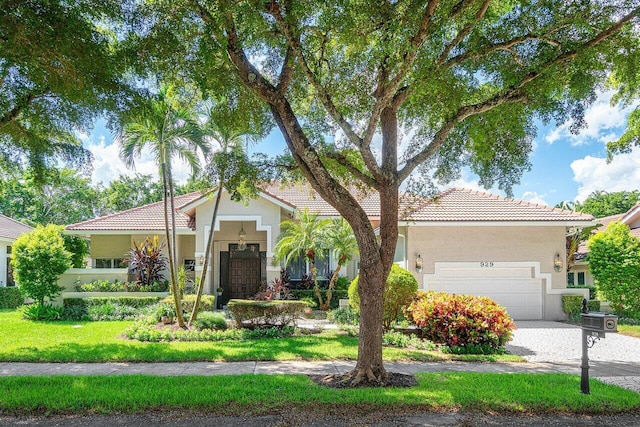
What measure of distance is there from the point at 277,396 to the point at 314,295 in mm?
12752

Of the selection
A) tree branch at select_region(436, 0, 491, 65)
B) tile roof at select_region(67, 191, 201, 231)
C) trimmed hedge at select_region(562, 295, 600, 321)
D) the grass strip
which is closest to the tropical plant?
tile roof at select_region(67, 191, 201, 231)

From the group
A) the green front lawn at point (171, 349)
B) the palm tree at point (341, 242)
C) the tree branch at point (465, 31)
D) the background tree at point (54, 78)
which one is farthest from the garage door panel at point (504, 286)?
the background tree at point (54, 78)

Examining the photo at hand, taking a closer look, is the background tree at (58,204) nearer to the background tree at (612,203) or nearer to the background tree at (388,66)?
the background tree at (388,66)

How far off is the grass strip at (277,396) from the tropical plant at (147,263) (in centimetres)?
1117

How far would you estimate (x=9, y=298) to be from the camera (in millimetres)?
22719

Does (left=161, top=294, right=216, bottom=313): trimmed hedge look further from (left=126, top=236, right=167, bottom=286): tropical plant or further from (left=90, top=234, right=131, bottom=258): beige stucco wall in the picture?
(left=90, top=234, right=131, bottom=258): beige stucco wall

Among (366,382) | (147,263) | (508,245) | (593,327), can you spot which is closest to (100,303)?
(147,263)

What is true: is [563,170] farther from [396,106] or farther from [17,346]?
[17,346]

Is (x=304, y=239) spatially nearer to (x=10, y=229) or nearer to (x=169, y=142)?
(x=169, y=142)

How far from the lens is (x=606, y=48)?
26.6ft

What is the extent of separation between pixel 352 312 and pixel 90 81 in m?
10.4

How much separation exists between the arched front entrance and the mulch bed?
1315 centimetres

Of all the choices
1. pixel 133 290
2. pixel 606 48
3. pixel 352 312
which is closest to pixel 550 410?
pixel 606 48

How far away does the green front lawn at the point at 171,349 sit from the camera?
9.83 meters
